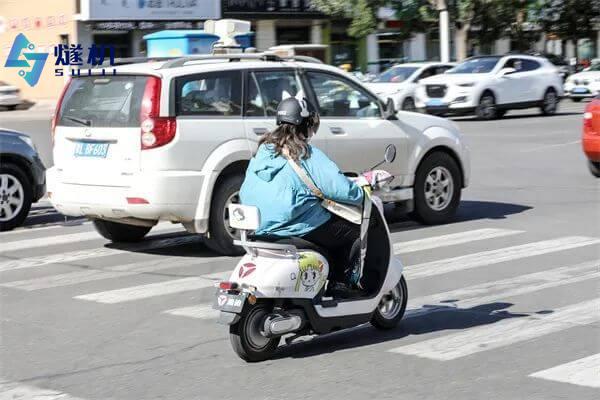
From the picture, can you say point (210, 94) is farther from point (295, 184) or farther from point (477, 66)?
point (477, 66)

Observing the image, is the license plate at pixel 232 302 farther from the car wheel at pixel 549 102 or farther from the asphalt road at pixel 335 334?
the car wheel at pixel 549 102

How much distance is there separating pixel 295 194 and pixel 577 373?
6.25ft

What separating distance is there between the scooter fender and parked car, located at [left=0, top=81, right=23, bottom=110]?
126 ft

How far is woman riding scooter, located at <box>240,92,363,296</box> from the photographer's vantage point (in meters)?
6.61

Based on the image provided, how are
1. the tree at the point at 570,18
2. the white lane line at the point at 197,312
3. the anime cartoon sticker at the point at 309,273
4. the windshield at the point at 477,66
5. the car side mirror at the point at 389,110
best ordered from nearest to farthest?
the anime cartoon sticker at the point at 309,273 < the white lane line at the point at 197,312 < the car side mirror at the point at 389,110 < the windshield at the point at 477,66 < the tree at the point at 570,18

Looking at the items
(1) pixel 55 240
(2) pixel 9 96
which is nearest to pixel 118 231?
(1) pixel 55 240

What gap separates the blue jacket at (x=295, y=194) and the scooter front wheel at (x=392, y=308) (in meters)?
0.88

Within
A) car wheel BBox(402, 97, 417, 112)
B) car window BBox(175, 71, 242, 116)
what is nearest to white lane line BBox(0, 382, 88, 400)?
car window BBox(175, 71, 242, 116)

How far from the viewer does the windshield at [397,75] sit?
3223 centimetres

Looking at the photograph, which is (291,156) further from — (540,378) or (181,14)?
(181,14)

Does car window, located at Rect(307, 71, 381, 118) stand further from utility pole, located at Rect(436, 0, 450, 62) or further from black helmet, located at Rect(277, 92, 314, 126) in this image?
utility pole, located at Rect(436, 0, 450, 62)

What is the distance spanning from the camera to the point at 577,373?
6.18m

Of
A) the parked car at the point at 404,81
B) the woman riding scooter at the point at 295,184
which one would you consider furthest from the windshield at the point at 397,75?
the woman riding scooter at the point at 295,184

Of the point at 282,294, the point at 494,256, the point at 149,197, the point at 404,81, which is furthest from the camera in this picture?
the point at 404,81
